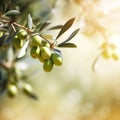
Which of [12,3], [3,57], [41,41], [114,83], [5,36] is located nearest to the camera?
[41,41]

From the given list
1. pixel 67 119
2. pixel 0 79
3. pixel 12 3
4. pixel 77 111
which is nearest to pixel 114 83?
pixel 77 111

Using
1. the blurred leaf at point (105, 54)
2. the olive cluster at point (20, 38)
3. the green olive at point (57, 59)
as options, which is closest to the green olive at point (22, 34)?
the olive cluster at point (20, 38)

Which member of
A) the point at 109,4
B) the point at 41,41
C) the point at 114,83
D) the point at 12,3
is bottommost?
the point at 41,41

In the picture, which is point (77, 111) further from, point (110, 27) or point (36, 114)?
point (110, 27)

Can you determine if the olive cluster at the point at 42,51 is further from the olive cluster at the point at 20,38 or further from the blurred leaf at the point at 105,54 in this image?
the blurred leaf at the point at 105,54

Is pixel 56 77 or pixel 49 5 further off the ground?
pixel 56 77

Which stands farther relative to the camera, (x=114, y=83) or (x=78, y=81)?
(x=114, y=83)

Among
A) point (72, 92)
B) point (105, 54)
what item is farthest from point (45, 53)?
point (72, 92)

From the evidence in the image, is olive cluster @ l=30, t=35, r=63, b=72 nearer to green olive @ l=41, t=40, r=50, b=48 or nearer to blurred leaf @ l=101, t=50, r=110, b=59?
green olive @ l=41, t=40, r=50, b=48

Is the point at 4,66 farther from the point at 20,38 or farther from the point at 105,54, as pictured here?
the point at 20,38
